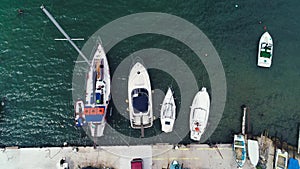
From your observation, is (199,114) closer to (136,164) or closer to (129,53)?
(136,164)

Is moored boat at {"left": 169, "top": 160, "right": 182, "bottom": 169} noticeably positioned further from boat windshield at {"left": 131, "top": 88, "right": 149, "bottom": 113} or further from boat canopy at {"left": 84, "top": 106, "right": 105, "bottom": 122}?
boat canopy at {"left": 84, "top": 106, "right": 105, "bottom": 122}

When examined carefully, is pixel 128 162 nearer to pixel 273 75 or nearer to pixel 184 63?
pixel 184 63

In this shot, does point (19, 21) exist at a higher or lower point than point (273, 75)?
higher

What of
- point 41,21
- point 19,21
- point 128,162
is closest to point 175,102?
point 128,162

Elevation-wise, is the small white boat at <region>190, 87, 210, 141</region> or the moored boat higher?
the small white boat at <region>190, 87, 210, 141</region>

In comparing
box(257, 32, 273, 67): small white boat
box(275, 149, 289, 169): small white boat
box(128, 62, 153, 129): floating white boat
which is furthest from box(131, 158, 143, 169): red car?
box(257, 32, 273, 67): small white boat

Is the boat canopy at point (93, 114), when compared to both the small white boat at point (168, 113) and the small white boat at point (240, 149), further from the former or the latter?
the small white boat at point (240, 149)

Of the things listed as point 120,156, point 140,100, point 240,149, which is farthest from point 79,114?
point 240,149
